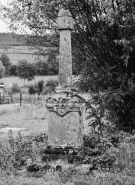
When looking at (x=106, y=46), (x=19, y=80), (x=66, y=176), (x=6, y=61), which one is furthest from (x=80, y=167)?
(x=6, y=61)

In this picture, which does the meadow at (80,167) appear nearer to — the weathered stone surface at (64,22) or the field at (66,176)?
the field at (66,176)

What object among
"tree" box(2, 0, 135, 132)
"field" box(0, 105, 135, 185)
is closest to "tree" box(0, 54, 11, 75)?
"tree" box(2, 0, 135, 132)

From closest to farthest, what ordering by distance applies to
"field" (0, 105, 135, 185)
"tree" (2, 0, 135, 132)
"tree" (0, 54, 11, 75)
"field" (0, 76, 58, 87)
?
"field" (0, 105, 135, 185)
"tree" (2, 0, 135, 132)
"field" (0, 76, 58, 87)
"tree" (0, 54, 11, 75)

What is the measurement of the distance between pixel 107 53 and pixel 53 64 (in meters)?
4.19

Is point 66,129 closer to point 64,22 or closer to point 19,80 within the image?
point 64,22

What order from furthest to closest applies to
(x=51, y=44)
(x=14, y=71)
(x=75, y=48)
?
(x=14, y=71) → (x=51, y=44) → (x=75, y=48)

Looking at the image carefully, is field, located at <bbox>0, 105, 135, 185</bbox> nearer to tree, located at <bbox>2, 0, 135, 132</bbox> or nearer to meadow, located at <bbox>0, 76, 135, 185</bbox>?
meadow, located at <bbox>0, 76, 135, 185</bbox>

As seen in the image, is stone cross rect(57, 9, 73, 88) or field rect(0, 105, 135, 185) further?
stone cross rect(57, 9, 73, 88)

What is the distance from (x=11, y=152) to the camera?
7.26 m

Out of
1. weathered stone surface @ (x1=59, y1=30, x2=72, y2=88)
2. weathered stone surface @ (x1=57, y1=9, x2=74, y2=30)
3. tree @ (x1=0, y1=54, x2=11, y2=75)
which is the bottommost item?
weathered stone surface @ (x1=59, y1=30, x2=72, y2=88)

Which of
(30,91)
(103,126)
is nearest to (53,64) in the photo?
(103,126)

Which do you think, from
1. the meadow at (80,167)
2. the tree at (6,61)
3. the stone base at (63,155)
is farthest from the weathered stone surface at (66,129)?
the tree at (6,61)

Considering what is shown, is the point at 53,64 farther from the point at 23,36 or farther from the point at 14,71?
the point at 14,71

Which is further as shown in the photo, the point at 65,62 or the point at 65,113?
the point at 65,62
